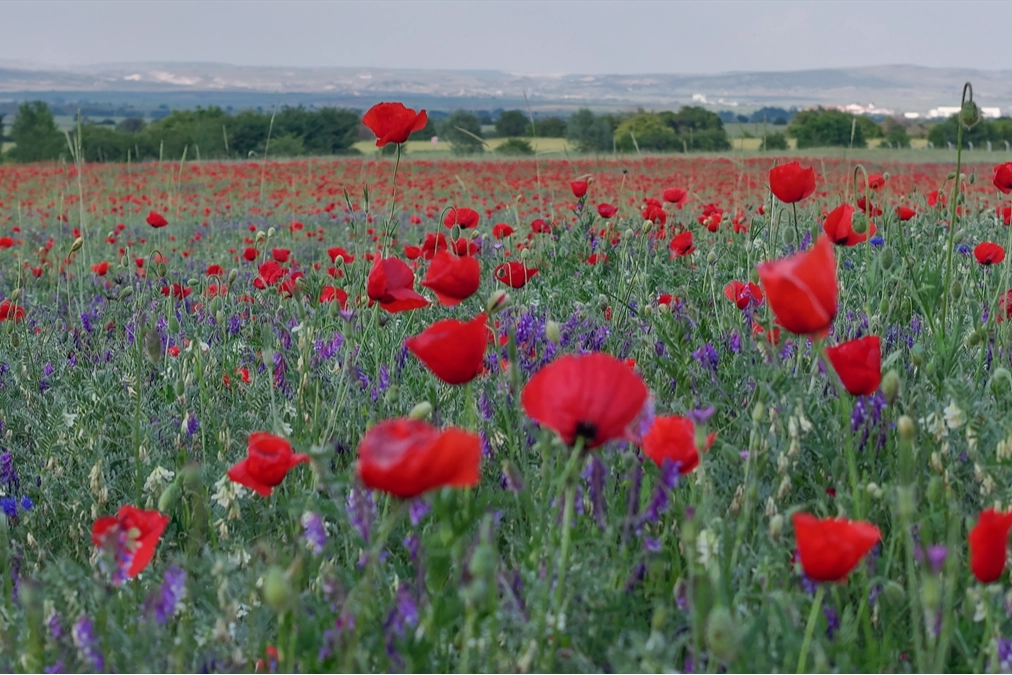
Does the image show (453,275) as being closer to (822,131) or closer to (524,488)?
(524,488)

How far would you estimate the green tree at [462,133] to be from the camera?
17.0m

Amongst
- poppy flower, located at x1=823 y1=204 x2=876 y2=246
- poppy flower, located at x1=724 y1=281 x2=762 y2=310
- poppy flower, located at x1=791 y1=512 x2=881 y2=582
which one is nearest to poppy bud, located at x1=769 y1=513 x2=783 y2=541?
poppy flower, located at x1=791 y1=512 x2=881 y2=582

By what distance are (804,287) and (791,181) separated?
1.49 metres

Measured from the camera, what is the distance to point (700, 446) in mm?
1319

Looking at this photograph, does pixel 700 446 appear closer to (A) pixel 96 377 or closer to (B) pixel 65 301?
(A) pixel 96 377

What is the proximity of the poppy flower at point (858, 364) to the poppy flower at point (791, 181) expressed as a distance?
3.61ft

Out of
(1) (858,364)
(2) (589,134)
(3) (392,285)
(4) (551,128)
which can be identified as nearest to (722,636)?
(1) (858,364)

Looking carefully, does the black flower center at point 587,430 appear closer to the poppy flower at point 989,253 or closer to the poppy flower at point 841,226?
the poppy flower at point 841,226

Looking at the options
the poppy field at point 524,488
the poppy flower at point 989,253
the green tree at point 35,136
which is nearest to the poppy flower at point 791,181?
the poppy field at point 524,488

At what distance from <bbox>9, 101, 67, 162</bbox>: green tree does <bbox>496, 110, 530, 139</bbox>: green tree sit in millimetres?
11640

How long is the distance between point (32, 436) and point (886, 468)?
6.76 ft

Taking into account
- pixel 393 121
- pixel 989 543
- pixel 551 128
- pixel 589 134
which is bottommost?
pixel 989 543

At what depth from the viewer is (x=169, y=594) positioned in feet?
4.34

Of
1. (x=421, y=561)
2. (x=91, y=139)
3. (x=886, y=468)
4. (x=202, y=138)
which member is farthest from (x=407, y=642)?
(x=91, y=139)
